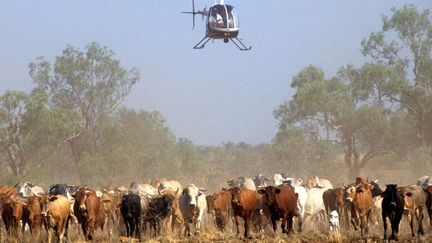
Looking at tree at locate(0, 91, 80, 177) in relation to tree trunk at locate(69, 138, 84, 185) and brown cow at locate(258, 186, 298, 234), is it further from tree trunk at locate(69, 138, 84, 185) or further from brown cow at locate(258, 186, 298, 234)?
brown cow at locate(258, 186, 298, 234)

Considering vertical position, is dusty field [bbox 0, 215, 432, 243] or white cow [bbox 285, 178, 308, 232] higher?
white cow [bbox 285, 178, 308, 232]

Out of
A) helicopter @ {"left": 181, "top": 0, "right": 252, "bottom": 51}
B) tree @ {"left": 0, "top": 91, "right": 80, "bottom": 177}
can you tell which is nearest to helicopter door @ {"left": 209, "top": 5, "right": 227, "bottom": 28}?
→ helicopter @ {"left": 181, "top": 0, "right": 252, "bottom": 51}

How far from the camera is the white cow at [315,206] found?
22938mm

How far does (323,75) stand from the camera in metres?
52.2

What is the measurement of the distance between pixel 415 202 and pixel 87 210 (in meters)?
9.63

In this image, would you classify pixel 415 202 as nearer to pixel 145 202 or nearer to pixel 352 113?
pixel 145 202

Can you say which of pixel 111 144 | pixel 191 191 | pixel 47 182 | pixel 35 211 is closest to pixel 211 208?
pixel 191 191

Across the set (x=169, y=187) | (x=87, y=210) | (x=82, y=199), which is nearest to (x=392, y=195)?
(x=87, y=210)

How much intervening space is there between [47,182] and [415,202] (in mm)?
30383

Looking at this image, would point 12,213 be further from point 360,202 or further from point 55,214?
point 360,202

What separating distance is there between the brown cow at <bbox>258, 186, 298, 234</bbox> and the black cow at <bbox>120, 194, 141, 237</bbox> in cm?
391

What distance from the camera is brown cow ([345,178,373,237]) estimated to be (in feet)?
63.1

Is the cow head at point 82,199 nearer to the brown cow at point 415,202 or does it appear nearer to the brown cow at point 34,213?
the brown cow at point 34,213

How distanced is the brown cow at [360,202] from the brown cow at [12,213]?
9.80 metres
